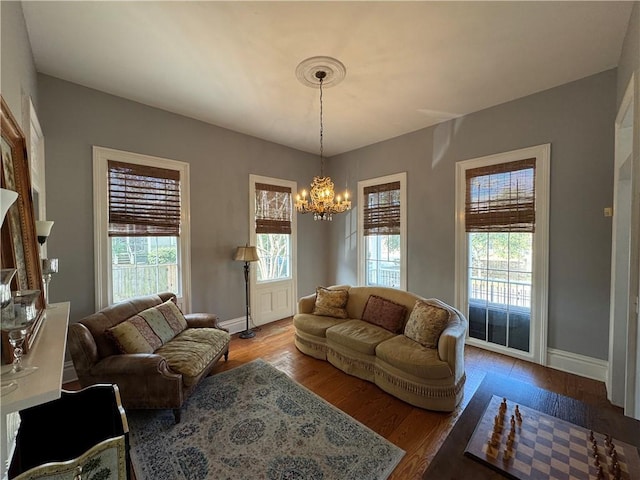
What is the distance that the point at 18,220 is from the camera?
4.58 ft

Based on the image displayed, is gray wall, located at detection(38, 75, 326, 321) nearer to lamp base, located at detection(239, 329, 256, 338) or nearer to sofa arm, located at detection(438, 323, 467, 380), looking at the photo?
lamp base, located at detection(239, 329, 256, 338)

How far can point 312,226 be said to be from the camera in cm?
533

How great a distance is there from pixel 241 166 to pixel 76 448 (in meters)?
3.68

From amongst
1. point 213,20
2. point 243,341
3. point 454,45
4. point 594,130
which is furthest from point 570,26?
point 243,341

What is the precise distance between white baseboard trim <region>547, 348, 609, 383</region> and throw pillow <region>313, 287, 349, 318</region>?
2.40 m

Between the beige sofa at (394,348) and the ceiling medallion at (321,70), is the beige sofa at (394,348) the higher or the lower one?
the lower one

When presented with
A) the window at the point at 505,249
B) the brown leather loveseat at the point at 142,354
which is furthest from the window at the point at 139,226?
the window at the point at 505,249

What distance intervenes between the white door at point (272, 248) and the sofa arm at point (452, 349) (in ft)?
9.81

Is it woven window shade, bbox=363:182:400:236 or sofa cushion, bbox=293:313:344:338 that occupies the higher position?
woven window shade, bbox=363:182:400:236

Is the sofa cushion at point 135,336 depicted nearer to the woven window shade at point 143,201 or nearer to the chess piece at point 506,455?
the woven window shade at point 143,201

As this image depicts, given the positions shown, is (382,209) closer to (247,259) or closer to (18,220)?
(247,259)

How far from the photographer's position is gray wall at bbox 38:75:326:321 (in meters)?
2.86

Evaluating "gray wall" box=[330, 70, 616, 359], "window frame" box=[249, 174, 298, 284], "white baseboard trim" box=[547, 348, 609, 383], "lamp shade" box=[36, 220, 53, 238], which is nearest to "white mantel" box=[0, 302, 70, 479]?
"lamp shade" box=[36, 220, 53, 238]

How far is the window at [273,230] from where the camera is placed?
4.58 metres
